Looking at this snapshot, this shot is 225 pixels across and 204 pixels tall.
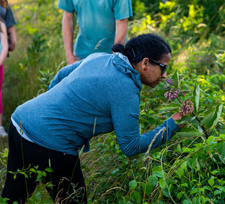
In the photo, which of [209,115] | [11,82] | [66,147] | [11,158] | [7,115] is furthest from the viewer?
[11,82]

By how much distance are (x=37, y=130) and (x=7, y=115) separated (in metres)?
2.73

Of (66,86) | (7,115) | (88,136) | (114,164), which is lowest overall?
(7,115)

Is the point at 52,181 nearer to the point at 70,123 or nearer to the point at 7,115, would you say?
the point at 70,123

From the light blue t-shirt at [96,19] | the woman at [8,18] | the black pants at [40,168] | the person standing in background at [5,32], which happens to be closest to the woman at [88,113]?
the black pants at [40,168]

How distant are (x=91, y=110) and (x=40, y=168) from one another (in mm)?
507

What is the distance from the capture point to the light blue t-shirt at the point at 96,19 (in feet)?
9.10

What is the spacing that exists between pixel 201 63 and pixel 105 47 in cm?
189

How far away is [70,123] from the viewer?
66.2 inches

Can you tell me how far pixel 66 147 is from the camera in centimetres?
173

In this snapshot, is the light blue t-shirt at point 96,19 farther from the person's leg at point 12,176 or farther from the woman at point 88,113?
the person's leg at point 12,176

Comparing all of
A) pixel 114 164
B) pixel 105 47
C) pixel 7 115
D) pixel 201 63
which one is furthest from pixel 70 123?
pixel 201 63

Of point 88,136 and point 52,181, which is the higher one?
point 88,136

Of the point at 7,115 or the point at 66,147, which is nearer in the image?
the point at 66,147

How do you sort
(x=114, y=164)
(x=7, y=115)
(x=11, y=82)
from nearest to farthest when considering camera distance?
(x=114, y=164), (x=7, y=115), (x=11, y=82)
